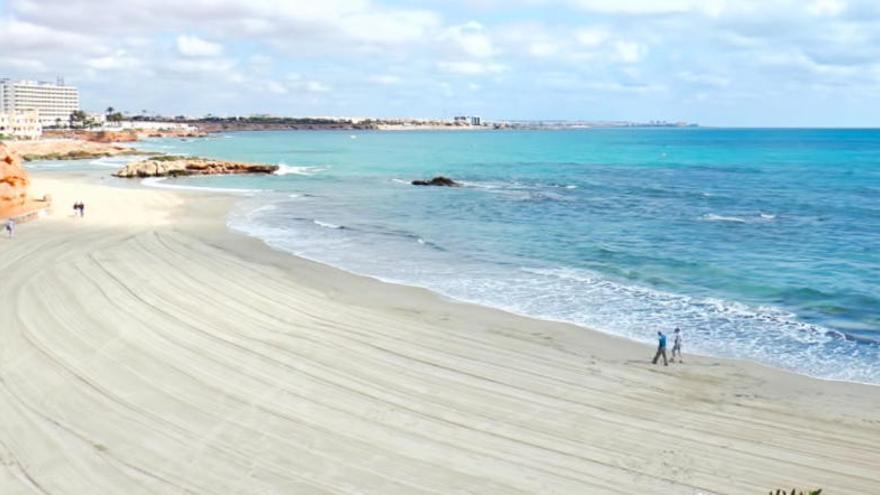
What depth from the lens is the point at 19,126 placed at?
155750mm

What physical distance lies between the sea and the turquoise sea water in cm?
10

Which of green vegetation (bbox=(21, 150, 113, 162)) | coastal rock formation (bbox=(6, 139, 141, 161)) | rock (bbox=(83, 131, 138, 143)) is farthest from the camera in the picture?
rock (bbox=(83, 131, 138, 143))

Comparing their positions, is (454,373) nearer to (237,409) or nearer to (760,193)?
(237,409)

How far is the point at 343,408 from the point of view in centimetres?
1631

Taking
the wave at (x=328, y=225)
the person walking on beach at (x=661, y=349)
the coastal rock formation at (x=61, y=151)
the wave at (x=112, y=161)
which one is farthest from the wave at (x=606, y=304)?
the coastal rock formation at (x=61, y=151)

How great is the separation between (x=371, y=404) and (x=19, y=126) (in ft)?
538

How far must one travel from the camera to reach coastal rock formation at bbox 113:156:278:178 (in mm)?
75812

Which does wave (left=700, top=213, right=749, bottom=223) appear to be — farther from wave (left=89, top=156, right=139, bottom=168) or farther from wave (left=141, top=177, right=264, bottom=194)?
wave (left=89, top=156, right=139, bottom=168)

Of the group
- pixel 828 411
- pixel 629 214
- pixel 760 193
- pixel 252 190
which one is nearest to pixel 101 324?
pixel 828 411

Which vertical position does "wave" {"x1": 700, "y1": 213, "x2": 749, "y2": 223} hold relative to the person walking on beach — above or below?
above

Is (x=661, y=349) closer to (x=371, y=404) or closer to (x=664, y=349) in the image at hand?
(x=664, y=349)

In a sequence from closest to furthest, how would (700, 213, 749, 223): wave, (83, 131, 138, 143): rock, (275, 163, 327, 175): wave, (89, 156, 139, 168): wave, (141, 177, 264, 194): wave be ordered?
(700, 213, 749, 223): wave
(141, 177, 264, 194): wave
(275, 163, 327, 175): wave
(89, 156, 139, 168): wave
(83, 131, 138, 143): rock

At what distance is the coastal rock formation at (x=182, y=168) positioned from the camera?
249 ft

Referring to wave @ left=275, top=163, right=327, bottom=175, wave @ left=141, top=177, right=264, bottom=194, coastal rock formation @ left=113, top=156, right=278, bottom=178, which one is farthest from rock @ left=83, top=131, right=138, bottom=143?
wave @ left=141, top=177, right=264, bottom=194
